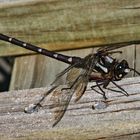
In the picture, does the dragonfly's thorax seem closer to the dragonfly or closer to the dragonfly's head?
the dragonfly

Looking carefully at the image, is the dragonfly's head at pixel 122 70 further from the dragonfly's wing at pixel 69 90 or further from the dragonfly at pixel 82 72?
the dragonfly's wing at pixel 69 90

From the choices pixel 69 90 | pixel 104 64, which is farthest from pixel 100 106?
pixel 104 64

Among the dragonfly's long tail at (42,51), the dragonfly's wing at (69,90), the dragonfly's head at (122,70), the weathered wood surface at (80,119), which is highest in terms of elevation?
the dragonfly's long tail at (42,51)

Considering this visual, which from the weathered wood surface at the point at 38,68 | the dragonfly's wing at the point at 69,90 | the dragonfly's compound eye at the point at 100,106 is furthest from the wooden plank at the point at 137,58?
the dragonfly's compound eye at the point at 100,106

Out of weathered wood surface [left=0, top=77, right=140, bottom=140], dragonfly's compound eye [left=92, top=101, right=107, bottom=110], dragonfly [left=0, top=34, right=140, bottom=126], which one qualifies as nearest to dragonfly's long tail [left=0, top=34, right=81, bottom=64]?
dragonfly [left=0, top=34, right=140, bottom=126]

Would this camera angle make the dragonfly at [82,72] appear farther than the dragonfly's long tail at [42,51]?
No

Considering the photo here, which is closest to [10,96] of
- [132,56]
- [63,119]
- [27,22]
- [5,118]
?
[5,118]
